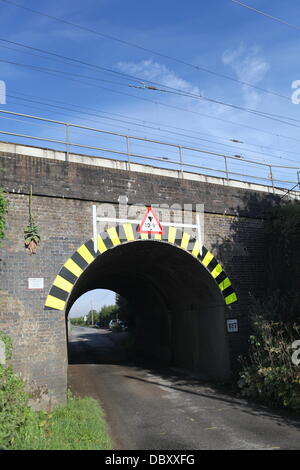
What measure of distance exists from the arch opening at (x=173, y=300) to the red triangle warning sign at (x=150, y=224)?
0.35 metres

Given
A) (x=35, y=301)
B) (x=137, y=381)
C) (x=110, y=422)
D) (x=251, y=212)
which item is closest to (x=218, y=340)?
(x=137, y=381)

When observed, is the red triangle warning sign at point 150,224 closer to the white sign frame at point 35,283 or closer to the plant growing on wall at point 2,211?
the white sign frame at point 35,283

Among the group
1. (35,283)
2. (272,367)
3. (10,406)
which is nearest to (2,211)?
(35,283)

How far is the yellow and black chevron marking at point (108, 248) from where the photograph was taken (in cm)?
959

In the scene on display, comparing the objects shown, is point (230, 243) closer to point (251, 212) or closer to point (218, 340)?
point (251, 212)

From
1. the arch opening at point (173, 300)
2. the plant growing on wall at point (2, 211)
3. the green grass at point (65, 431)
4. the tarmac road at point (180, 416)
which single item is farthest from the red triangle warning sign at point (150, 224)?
the green grass at point (65, 431)

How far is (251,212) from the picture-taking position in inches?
526

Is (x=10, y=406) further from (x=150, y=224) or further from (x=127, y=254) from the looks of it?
(x=127, y=254)

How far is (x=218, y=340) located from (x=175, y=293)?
3660 millimetres

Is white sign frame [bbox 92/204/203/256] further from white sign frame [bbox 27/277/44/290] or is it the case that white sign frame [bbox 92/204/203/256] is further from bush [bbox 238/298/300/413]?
bush [bbox 238/298/300/413]

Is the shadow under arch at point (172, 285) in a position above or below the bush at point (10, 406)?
above

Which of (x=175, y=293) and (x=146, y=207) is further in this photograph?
(x=175, y=293)

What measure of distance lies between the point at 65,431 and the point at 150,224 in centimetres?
601

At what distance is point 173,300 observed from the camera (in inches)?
647
